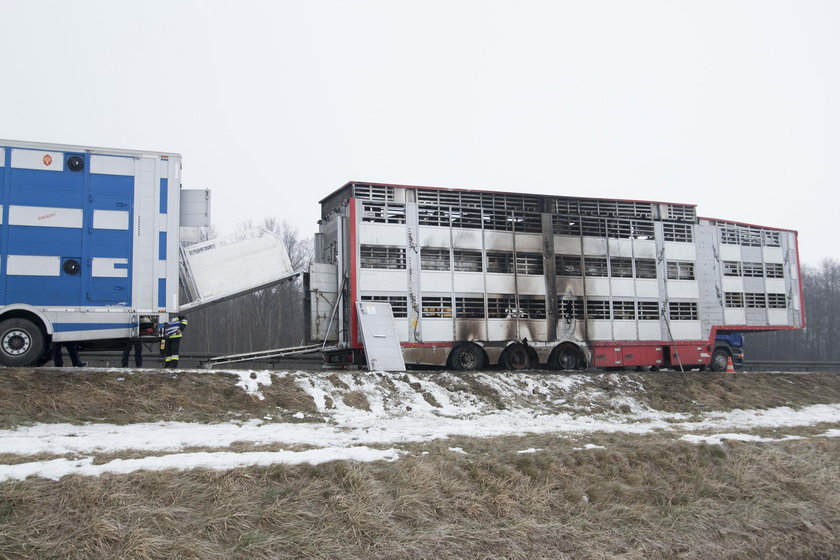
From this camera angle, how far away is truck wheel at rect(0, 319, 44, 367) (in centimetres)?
1206

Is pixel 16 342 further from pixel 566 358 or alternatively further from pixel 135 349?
pixel 566 358

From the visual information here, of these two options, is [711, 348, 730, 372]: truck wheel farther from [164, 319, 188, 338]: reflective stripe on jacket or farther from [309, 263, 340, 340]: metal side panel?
[164, 319, 188, 338]: reflective stripe on jacket

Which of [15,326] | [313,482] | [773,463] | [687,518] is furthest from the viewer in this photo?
A: [15,326]

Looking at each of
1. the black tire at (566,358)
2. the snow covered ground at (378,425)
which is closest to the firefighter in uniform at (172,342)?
the snow covered ground at (378,425)

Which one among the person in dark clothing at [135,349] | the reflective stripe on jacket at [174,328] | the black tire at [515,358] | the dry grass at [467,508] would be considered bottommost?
the dry grass at [467,508]

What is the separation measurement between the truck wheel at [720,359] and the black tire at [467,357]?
913 centimetres

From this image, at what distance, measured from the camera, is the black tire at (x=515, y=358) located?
60.7 ft

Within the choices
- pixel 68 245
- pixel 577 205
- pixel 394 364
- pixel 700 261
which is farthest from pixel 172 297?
pixel 700 261

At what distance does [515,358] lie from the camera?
18.7m

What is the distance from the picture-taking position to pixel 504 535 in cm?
675

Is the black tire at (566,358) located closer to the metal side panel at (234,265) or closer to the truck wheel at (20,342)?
the metal side panel at (234,265)

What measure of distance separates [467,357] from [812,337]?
Result: 6904 centimetres

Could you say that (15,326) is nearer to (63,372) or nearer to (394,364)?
(63,372)

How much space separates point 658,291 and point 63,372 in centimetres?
1687
